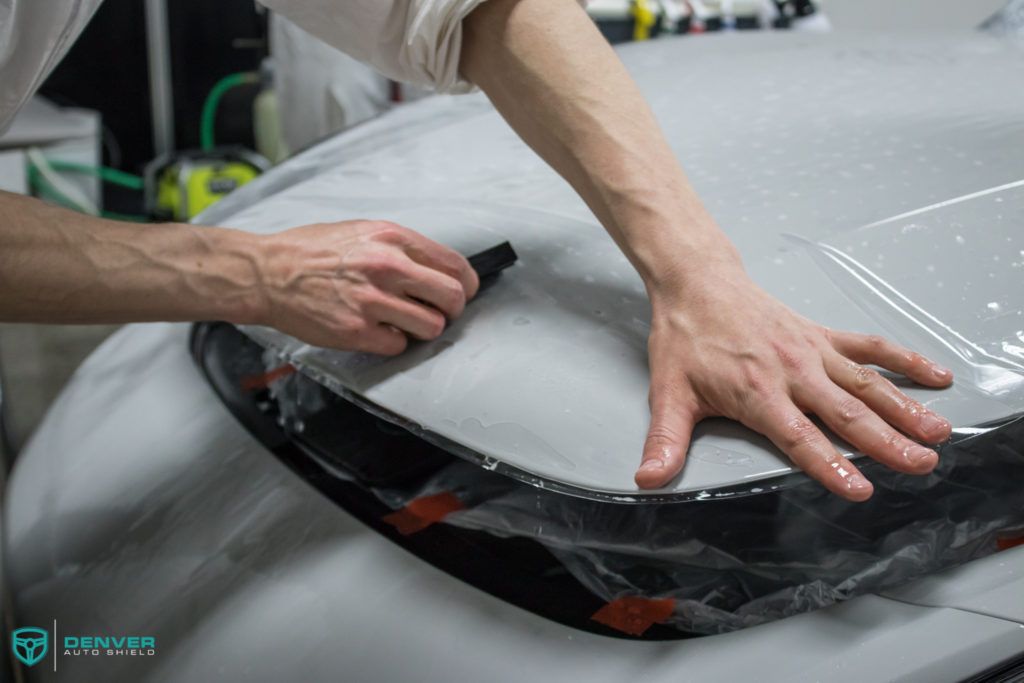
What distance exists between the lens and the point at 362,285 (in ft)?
2.77

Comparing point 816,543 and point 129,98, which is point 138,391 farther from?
point 129,98

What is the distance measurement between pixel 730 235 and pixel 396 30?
0.41 m

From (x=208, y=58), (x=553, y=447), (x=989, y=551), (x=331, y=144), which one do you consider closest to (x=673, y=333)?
(x=553, y=447)

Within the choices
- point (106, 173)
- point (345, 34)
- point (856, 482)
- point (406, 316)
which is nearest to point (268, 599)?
point (406, 316)

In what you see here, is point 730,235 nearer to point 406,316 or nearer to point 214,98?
point 406,316

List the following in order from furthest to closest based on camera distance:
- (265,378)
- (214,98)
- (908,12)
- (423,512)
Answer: (214,98)
(908,12)
(265,378)
(423,512)

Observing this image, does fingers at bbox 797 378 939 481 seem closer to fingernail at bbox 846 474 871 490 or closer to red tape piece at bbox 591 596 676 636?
fingernail at bbox 846 474 871 490

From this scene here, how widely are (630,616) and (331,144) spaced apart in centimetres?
92

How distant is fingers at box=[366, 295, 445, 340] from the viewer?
0.82 metres

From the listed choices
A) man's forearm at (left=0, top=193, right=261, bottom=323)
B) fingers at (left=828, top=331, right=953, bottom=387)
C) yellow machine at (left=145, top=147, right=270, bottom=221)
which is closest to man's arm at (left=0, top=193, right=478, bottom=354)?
man's forearm at (left=0, top=193, right=261, bottom=323)

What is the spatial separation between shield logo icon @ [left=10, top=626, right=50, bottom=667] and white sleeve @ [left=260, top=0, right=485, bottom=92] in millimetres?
654

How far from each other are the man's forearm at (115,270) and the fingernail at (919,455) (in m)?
0.58

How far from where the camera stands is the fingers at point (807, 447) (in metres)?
0.65

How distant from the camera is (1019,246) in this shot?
0.82 meters
